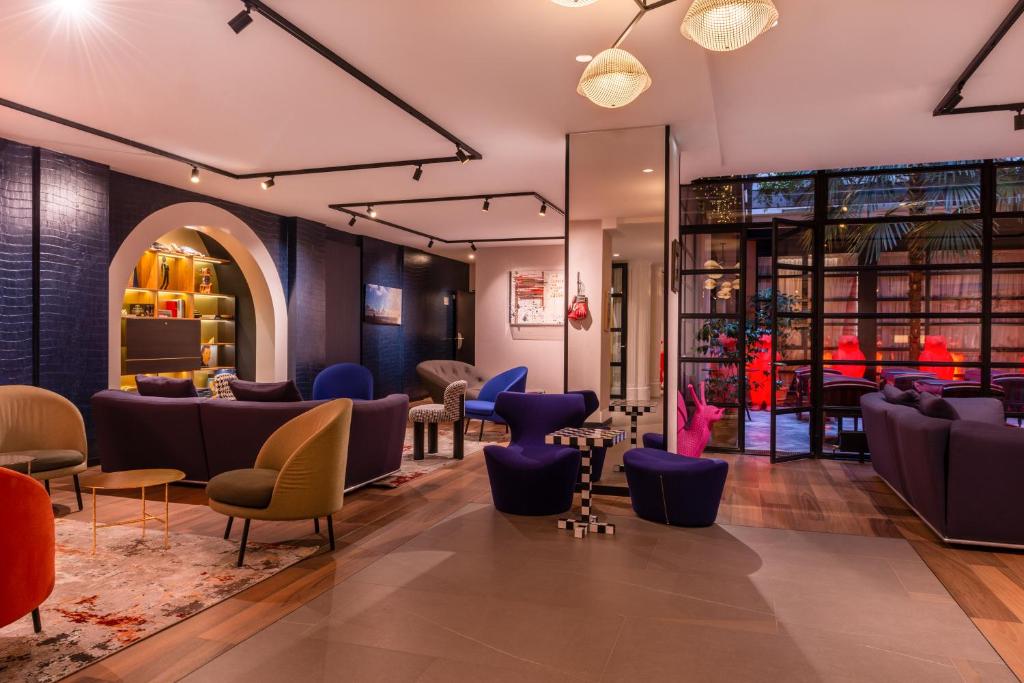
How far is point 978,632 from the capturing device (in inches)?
114

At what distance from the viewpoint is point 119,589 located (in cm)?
331

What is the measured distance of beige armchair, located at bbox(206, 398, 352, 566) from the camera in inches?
144

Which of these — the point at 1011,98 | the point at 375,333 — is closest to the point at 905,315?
the point at 1011,98

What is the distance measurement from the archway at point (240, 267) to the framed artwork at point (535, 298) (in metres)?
3.90

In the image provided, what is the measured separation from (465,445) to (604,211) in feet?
11.3

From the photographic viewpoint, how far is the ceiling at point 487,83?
11.4ft

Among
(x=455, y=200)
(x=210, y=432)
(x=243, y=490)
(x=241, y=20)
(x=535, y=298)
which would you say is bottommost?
(x=243, y=490)

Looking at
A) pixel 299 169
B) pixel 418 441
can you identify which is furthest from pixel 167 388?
pixel 299 169

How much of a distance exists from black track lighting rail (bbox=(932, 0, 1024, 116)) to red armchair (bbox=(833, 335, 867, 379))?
8.34ft

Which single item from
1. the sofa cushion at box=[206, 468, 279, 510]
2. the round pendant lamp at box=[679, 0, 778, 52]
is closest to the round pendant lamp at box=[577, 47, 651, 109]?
the round pendant lamp at box=[679, 0, 778, 52]

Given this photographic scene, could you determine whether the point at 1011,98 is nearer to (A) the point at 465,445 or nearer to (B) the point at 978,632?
(B) the point at 978,632

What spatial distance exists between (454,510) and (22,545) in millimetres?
2778

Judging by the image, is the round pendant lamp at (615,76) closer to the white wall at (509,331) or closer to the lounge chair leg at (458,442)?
the lounge chair leg at (458,442)

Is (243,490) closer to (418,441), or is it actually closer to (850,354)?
(418,441)
